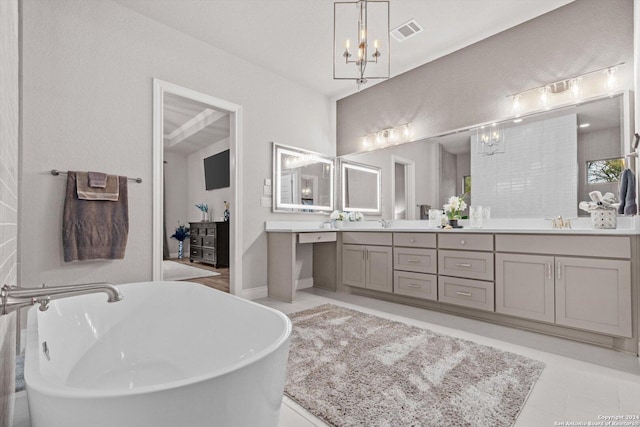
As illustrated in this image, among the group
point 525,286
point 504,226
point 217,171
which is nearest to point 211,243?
point 217,171

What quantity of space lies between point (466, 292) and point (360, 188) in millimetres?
2034

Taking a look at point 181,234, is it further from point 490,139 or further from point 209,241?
point 490,139

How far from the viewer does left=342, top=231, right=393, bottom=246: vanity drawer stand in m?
3.39

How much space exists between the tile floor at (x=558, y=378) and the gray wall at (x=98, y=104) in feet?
4.30

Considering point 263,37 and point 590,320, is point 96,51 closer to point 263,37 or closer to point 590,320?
point 263,37

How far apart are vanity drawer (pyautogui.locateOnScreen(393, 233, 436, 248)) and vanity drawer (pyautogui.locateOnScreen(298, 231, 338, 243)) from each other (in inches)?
31.9

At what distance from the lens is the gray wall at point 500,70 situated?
7.95 ft

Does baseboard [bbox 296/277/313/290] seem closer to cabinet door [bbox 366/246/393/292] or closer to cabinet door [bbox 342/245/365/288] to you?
cabinet door [bbox 342/245/365/288]

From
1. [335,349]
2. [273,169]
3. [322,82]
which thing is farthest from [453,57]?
[335,349]

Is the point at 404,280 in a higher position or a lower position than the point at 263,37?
lower

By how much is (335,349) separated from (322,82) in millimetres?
3327

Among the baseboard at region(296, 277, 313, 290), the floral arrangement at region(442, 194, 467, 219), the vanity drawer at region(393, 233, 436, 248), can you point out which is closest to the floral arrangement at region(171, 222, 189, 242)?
the baseboard at region(296, 277, 313, 290)

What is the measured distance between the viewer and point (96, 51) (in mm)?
2498

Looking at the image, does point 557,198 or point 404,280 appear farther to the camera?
point 404,280
